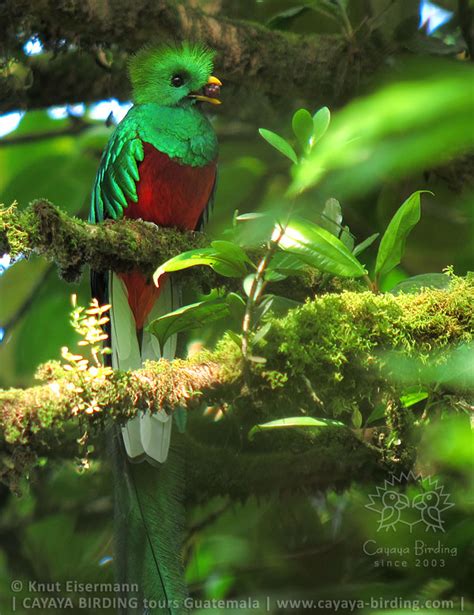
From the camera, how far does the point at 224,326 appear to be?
3.41 metres

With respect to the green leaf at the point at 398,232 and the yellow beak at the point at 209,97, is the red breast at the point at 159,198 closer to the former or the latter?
the yellow beak at the point at 209,97

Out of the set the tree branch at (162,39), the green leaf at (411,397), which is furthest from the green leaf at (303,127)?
the tree branch at (162,39)

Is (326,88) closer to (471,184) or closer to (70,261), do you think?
(471,184)

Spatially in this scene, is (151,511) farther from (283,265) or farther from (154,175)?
(154,175)

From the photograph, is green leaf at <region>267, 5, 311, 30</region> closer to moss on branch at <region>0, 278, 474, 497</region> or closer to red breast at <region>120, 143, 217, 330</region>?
red breast at <region>120, 143, 217, 330</region>

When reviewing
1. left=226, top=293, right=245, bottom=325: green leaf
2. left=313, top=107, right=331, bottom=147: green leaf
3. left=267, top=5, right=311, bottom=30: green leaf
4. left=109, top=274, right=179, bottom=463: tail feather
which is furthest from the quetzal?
left=313, top=107, right=331, bottom=147: green leaf

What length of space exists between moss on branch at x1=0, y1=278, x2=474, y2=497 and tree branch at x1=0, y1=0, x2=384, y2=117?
172 centimetres

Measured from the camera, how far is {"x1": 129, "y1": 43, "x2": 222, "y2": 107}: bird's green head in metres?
3.27

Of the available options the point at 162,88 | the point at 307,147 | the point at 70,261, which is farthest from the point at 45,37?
the point at 307,147

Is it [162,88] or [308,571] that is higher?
[162,88]

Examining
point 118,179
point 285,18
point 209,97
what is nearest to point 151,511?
point 118,179

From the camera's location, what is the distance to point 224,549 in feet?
11.3

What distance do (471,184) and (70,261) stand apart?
202cm

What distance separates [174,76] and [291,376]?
1912 millimetres
